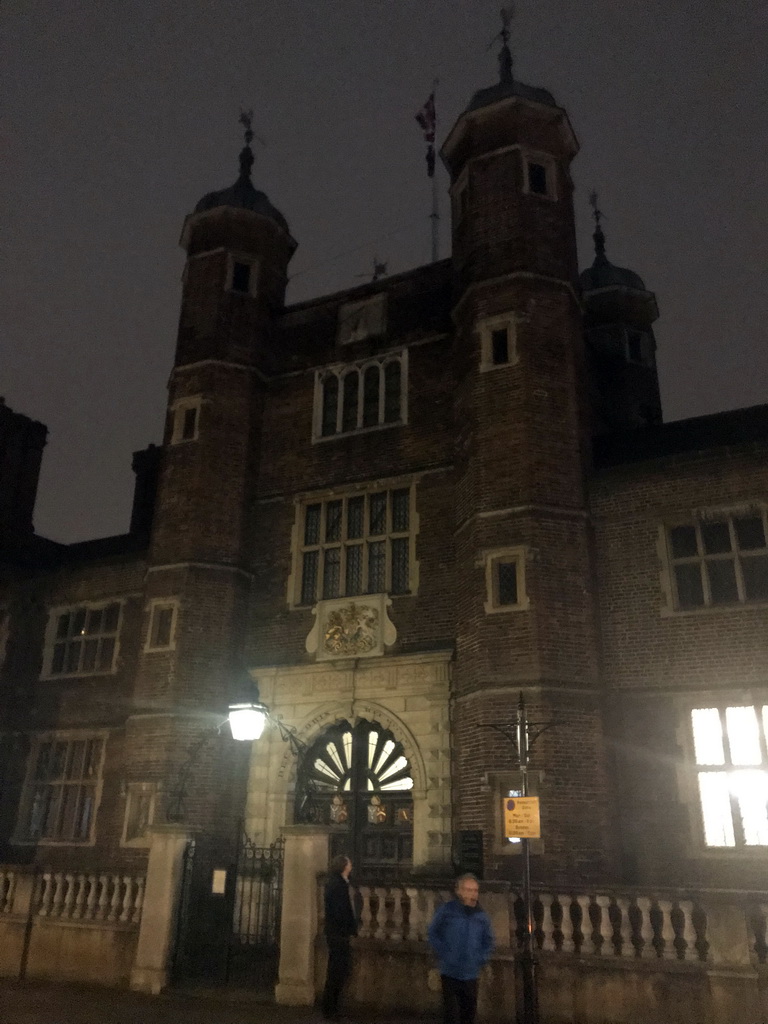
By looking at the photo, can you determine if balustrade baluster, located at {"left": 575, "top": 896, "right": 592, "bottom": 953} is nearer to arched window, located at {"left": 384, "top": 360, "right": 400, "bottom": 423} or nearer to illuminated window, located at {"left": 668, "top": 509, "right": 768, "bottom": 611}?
illuminated window, located at {"left": 668, "top": 509, "right": 768, "bottom": 611}

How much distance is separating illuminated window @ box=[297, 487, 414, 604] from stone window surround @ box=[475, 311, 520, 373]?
2.86 meters

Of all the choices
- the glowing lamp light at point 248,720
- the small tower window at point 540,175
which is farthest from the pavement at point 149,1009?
the small tower window at point 540,175

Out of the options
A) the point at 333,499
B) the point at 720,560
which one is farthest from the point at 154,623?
the point at 720,560

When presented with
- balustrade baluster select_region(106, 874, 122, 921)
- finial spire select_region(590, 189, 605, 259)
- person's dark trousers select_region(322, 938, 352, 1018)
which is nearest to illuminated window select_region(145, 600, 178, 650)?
balustrade baluster select_region(106, 874, 122, 921)

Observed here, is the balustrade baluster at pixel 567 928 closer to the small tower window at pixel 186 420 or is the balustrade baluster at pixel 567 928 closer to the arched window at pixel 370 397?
the arched window at pixel 370 397

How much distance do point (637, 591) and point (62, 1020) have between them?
387 inches

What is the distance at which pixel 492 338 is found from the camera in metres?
15.9

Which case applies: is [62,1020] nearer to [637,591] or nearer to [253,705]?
[253,705]

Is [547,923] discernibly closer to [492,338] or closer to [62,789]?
[492,338]

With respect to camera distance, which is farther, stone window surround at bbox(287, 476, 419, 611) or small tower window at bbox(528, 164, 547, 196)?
small tower window at bbox(528, 164, 547, 196)

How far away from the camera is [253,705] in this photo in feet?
40.0

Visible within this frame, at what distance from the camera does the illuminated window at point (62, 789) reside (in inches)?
697

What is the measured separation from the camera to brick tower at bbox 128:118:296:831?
51.2 feet

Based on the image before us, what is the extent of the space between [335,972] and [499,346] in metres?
10.7
